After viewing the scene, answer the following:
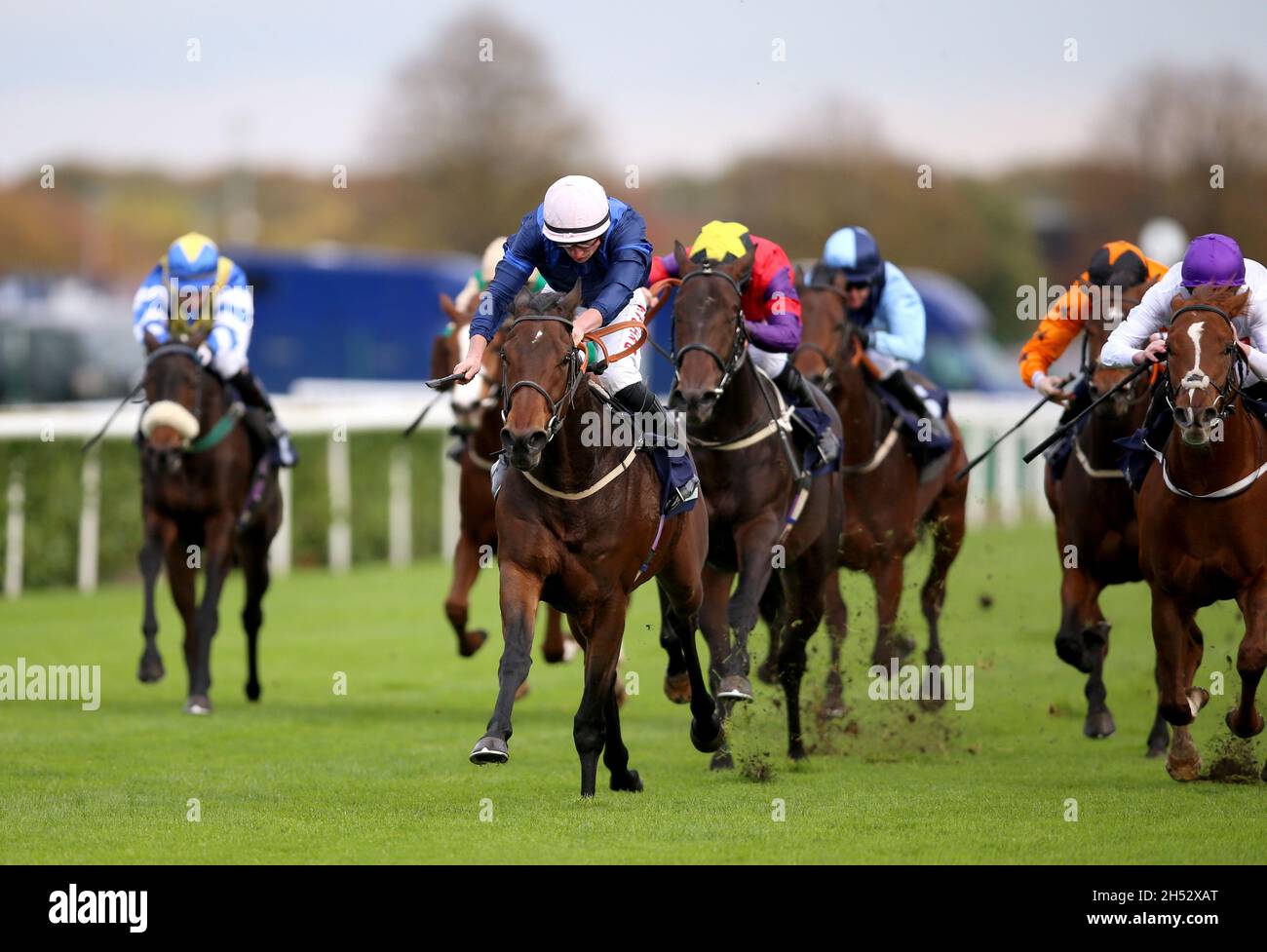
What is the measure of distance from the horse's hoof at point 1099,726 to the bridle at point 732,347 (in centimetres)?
262

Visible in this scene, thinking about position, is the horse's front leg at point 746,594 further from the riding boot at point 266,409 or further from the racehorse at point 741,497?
the riding boot at point 266,409

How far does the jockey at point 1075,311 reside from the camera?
933 centimetres

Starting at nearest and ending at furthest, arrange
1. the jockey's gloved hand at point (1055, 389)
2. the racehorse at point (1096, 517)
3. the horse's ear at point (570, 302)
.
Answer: the horse's ear at point (570, 302)
the racehorse at point (1096, 517)
the jockey's gloved hand at point (1055, 389)

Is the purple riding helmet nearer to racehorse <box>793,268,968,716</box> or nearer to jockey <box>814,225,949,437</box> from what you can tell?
racehorse <box>793,268,968,716</box>

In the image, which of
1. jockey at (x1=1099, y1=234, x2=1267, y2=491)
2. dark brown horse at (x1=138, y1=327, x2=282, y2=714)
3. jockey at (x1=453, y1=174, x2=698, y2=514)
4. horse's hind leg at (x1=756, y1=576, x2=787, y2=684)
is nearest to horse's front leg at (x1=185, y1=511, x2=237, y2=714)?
dark brown horse at (x1=138, y1=327, x2=282, y2=714)

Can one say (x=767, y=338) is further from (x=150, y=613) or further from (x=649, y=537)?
(x=150, y=613)

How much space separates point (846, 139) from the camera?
139 feet

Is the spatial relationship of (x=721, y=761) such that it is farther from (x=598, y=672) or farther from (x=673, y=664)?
(x=598, y=672)

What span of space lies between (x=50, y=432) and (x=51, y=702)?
210 inches

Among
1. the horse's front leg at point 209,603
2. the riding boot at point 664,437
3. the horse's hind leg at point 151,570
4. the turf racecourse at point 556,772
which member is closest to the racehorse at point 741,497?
the riding boot at point 664,437

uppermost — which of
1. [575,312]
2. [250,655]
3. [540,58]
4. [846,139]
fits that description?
[540,58]
